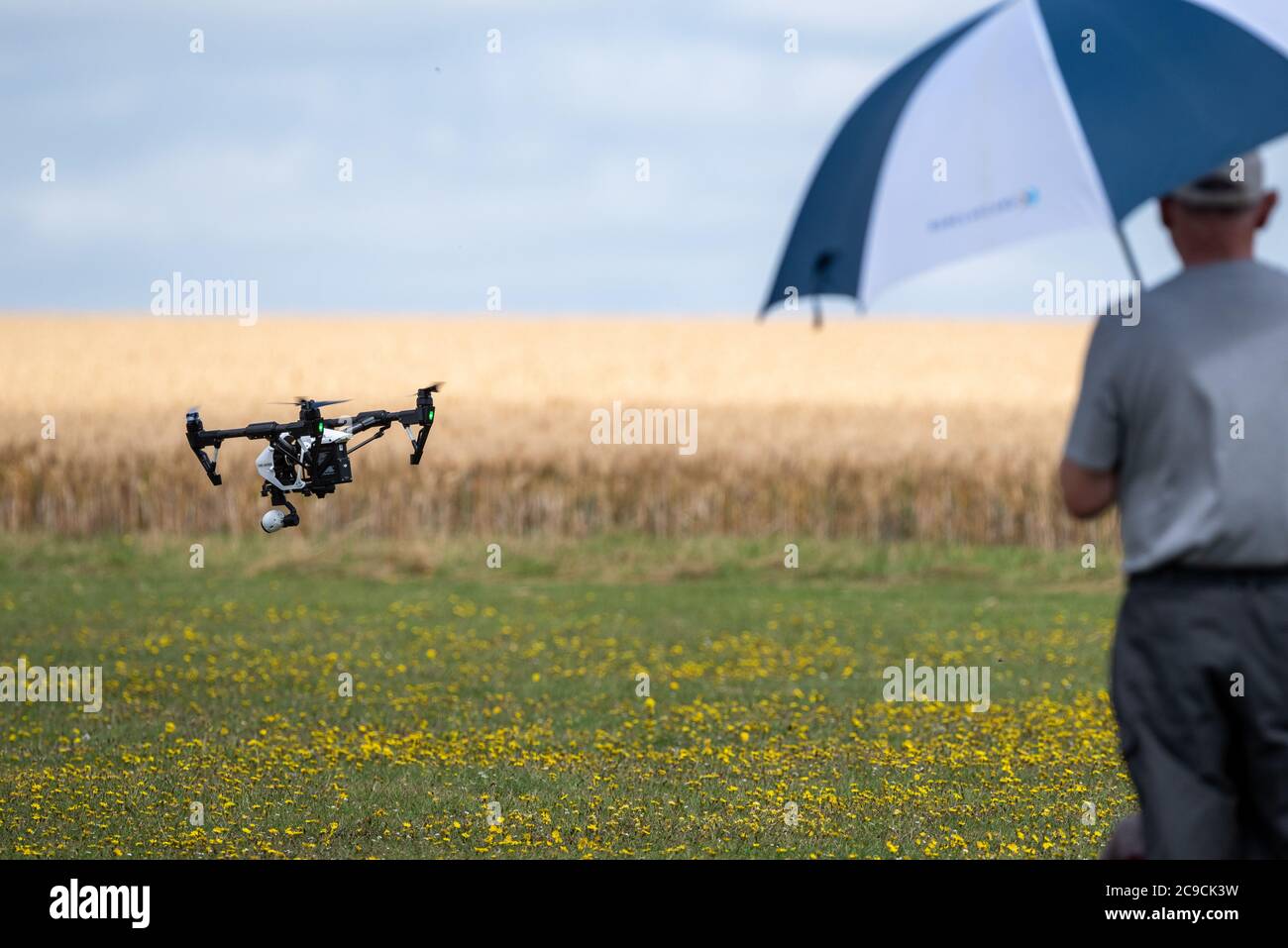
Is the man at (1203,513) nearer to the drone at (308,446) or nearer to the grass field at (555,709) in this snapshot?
the drone at (308,446)

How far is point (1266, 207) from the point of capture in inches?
184

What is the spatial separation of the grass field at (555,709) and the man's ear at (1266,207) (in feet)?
14.8

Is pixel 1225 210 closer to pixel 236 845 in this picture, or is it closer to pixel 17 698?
pixel 236 845

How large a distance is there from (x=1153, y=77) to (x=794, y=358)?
57927mm

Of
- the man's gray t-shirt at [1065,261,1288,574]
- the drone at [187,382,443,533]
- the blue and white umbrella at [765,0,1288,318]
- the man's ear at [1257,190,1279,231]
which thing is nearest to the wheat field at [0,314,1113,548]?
the blue and white umbrella at [765,0,1288,318]

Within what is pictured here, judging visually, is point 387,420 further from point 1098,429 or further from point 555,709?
point 555,709

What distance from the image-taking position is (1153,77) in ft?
18.0

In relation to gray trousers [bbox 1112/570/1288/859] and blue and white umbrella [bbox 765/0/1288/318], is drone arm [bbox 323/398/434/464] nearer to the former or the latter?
blue and white umbrella [bbox 765/0/1288/318]

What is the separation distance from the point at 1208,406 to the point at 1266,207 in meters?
0.64

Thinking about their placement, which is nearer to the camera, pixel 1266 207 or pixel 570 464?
pixel 1266 207

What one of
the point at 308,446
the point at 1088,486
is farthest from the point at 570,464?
the point at 1088,486

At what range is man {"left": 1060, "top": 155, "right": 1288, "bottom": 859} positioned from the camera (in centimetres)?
448

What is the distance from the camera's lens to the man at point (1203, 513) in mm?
4480

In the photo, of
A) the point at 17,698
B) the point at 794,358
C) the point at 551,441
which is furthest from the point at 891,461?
the point at 794,358
